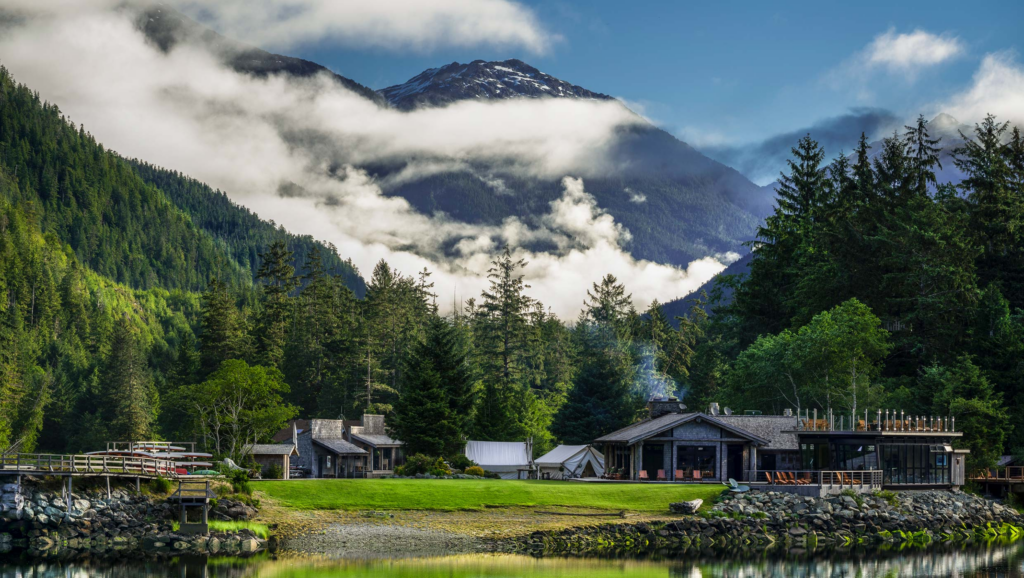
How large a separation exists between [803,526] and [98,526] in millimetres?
32244

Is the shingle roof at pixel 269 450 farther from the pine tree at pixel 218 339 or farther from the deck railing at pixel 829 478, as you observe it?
the pine tree at pixel 218 339

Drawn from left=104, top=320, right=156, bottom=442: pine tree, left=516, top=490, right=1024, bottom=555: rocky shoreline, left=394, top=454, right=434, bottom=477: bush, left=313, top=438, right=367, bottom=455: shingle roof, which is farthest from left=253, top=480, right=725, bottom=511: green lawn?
left=104, top=320, right=156, bottom=442: pine tree

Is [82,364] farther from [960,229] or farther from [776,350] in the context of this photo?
[960,229]

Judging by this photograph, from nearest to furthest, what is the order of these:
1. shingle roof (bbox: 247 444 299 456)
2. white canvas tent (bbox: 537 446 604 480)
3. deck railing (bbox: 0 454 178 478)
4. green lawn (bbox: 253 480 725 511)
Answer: deck railing (bbox: 0 454 178 478) < green lawn (bbox: 253 480 725 511) < shingle roof (bbox: 247 444 299 456) < white canvas tent (bbox: 537 446 604 480)

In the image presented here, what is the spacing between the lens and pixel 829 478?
177 feet

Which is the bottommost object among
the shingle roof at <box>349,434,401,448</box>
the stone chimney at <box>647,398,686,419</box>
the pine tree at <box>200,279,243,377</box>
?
the shingle roof at <box>349,434,401,448</box>

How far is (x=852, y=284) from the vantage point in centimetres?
8044

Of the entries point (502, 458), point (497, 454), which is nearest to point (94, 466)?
point (497, 454)

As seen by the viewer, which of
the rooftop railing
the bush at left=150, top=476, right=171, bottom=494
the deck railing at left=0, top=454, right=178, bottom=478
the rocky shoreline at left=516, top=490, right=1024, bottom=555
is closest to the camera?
the deck railing at left=0, top=454, right=178, bottom=478

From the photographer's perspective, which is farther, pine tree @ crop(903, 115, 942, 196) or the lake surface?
pine tree @ crop(903, 115, 942, 196)

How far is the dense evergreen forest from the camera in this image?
66.6 m

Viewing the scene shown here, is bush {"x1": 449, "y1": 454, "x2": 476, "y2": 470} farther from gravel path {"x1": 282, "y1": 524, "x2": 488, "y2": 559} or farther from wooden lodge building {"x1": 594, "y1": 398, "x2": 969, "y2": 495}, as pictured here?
gravel path {"x1": 282, "y1": 524, "x2": 488, "y2": 559}

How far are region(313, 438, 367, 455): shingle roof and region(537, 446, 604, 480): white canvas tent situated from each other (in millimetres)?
13176

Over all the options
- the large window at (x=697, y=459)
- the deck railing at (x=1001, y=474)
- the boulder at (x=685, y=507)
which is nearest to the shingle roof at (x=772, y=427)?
the large window at (x=697, y=459)
